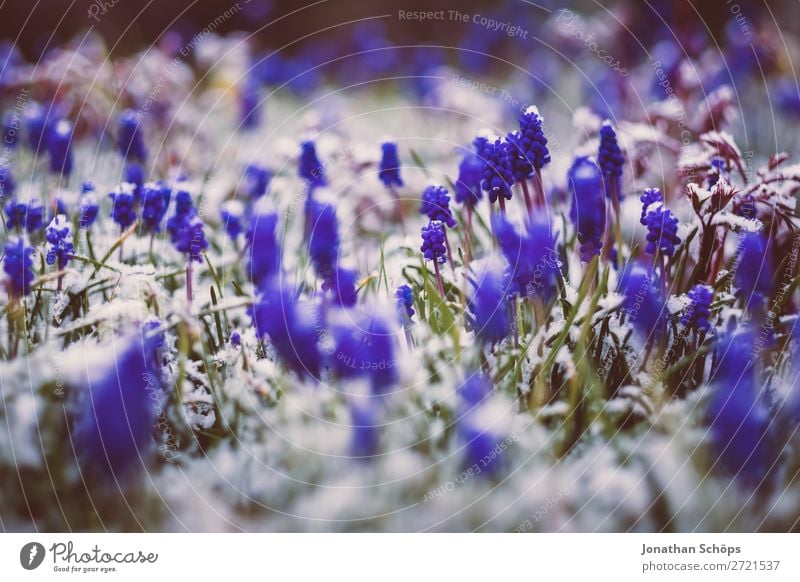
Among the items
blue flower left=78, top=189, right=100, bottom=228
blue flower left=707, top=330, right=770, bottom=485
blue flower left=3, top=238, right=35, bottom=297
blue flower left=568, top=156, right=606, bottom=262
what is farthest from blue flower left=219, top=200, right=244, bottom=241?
blue flower left=707, top=330, right=770, bottom=485

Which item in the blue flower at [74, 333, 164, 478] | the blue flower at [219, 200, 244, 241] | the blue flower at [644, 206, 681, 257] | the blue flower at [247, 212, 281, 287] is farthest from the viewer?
the blue flower at [219, 200, 244, 241]

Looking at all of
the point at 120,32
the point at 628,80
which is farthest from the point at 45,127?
the point at 628,80

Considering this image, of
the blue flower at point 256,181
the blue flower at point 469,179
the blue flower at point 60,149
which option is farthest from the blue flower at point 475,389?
the blue flower at point 60,149

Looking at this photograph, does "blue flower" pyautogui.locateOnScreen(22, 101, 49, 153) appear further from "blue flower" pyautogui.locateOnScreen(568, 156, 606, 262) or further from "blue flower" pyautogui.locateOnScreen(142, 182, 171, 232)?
"blue flower" pyautogui.locateOnScreen(568, 156, 606, 262)

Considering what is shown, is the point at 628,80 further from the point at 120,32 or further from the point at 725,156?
the point at 120,32

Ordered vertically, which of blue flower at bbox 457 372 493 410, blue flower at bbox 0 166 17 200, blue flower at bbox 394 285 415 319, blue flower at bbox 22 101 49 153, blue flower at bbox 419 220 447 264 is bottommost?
blue flower at bbox 457 372 493 410

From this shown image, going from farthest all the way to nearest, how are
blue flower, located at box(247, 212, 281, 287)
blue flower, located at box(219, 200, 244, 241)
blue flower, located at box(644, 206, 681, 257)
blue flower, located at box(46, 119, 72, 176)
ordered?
blue flower, located at box(46, 119, 72, 176)
blue flower, located at box(219, 200, 244, 241)
blue flower, located at box(247, 212, 281, 287)
blue flower, located at box(644, 206, 681, 257)
